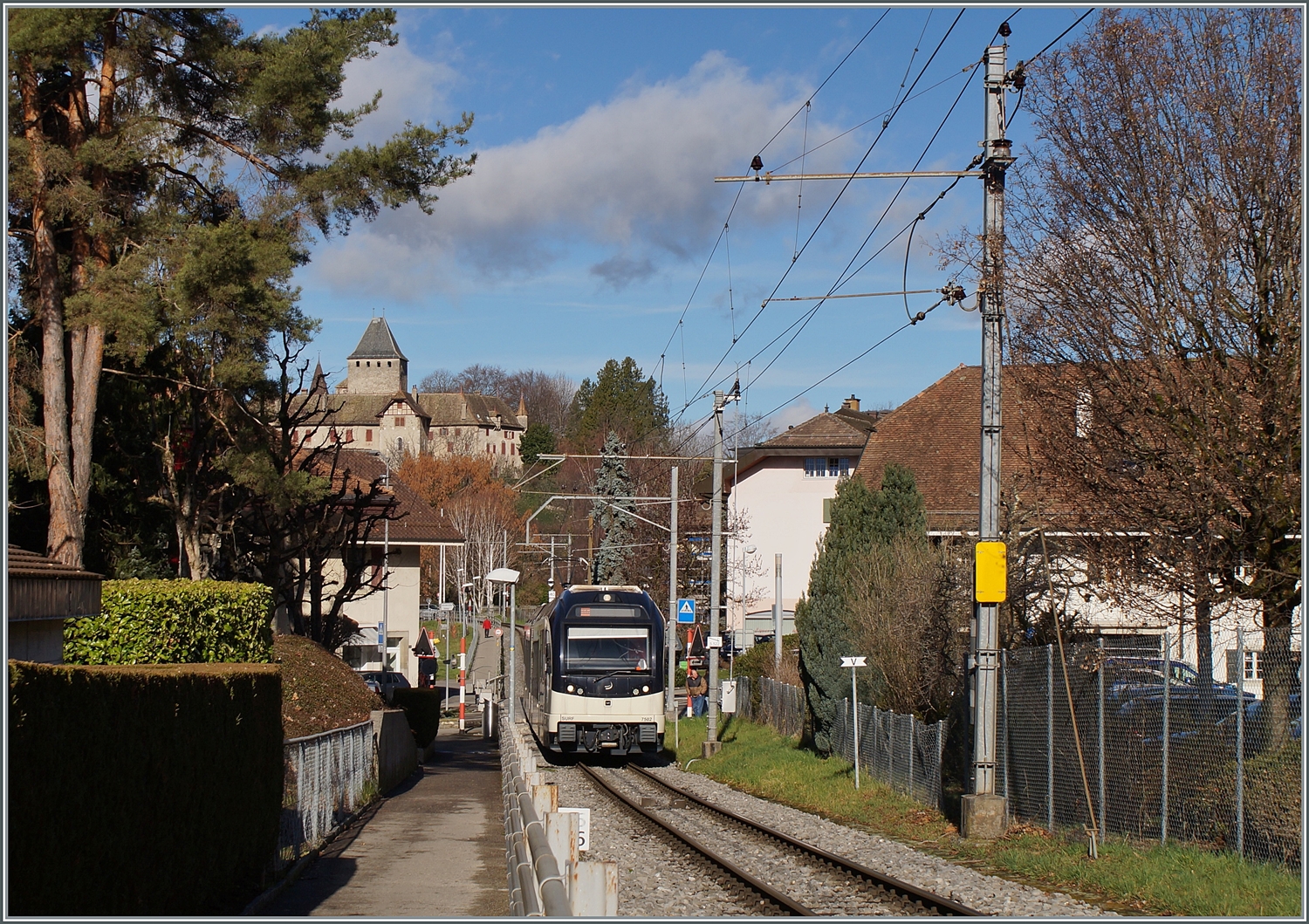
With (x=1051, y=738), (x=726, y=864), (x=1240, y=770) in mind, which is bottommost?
(x=726, y=864)

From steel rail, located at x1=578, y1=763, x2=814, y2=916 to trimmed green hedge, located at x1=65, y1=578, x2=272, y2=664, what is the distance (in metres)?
5.85

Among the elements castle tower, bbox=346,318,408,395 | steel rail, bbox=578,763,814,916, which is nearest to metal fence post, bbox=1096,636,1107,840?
steel rail, bbox=578,763,814,916

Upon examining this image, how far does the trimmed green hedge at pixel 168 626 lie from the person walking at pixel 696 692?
21684 millimetres

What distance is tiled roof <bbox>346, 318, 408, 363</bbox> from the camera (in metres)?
165

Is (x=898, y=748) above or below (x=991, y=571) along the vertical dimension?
below

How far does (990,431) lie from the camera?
14406mm

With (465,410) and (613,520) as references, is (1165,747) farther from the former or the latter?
(465,410)

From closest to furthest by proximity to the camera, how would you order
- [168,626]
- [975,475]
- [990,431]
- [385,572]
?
[990,431] < [168,626] < [975,475] < [385,572]

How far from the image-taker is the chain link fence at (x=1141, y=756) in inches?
424

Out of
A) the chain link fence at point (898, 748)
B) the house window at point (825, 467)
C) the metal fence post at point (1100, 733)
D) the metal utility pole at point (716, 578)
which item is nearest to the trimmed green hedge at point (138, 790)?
the metal fence post at point (1100, 733)

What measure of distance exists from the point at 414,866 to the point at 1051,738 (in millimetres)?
7169

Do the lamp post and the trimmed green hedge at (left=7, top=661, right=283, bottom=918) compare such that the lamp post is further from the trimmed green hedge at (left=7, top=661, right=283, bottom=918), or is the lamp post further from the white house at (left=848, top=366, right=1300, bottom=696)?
the trimmed green hedge at (left=7, top=661, right=283, bottom=918)

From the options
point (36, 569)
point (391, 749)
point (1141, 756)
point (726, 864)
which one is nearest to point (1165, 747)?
point (1141, 756)

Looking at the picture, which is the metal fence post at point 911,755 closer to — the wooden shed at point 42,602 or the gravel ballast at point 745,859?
the gravel ballast at point 745,859
